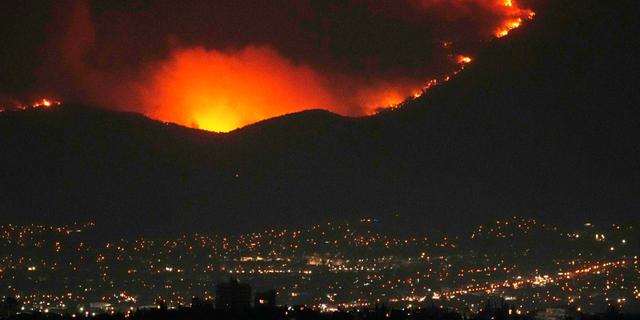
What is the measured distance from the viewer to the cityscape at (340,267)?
234 feet

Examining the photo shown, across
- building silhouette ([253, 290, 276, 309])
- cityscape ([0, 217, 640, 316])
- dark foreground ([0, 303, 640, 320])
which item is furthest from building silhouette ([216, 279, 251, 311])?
cityscape ([0, 217, 640, 316])

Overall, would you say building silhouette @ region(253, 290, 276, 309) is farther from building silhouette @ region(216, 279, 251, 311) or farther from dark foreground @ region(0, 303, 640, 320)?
dark foreground @ region(0, 303, 640, 320)

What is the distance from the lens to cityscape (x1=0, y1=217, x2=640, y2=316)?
71312mm

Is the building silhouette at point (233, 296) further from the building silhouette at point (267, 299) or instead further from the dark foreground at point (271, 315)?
the dark foreground at point (271, 315)

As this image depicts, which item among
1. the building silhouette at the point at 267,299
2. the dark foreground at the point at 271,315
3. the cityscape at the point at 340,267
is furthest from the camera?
the cityscape at the point at 340,267

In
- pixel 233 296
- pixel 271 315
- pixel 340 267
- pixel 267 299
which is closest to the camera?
pixel 271 315

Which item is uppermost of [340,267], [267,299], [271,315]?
[340,267]

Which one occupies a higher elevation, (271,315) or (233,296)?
(233,296)

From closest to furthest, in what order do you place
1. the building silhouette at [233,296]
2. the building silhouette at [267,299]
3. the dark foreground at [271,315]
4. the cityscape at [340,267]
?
the dark foreground at [271,315] < the building silhouette at [233,296] < the building silhouette at [267,299] < the cityscape at [340,267]

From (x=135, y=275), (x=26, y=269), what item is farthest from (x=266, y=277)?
(x=26, y=269)

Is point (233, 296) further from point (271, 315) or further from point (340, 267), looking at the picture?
point (340, 267)

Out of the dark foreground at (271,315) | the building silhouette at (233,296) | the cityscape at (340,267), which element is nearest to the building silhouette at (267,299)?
the building silhouette at (233,296)

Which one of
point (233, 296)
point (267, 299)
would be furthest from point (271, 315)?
point (267, 299)

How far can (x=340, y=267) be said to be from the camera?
77.6 metres
